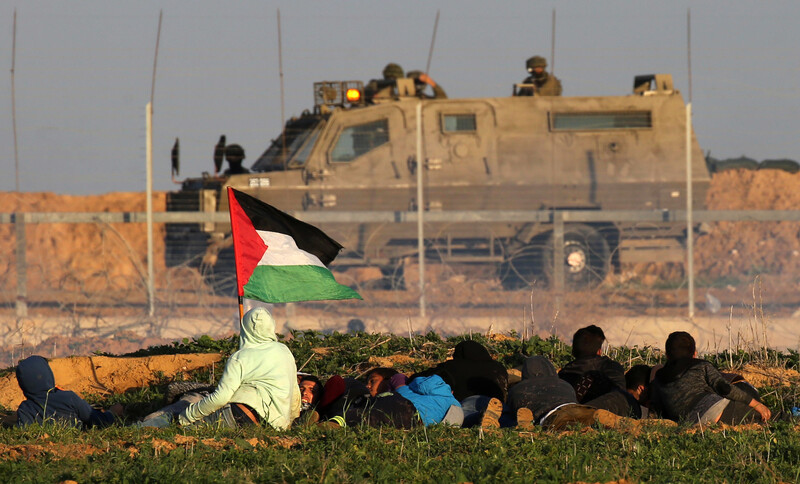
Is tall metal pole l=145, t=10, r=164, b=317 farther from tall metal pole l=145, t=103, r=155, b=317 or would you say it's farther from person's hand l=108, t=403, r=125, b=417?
person's hand l=108, t=403, r=125, b=417

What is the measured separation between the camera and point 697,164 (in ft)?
54.3

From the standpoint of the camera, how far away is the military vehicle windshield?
16.5m

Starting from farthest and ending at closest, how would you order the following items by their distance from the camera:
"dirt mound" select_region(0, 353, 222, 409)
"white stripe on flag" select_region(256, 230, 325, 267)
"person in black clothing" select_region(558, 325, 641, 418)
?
"dirt mound" select_region(0, 353, 222, 409) < "white stripe on flag" select_region(256, 230, 325, 267) < "person in black clothing" select_region(558, 325, 641, 418)

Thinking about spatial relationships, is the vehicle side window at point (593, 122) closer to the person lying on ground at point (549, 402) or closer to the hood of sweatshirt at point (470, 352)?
the hood of sweatshirt at point (470, 352)

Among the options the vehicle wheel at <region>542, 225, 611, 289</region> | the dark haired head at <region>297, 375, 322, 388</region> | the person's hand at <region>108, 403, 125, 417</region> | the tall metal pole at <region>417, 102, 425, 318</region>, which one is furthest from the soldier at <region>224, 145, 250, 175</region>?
the dark haired head at <region>297, 375, 322, 388</region>

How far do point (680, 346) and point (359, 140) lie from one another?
10.7 meters

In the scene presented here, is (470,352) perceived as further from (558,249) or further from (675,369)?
(558,249)

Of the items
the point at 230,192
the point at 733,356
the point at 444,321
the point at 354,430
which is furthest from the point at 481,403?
the point at 444,321

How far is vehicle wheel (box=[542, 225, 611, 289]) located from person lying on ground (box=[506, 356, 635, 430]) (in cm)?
801

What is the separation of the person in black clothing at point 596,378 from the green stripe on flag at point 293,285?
154cm

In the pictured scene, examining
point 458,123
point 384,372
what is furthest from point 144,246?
point 384,372

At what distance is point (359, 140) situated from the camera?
16734 mm

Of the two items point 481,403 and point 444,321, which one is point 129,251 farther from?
point 481,403

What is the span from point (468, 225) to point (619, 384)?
819 cm
